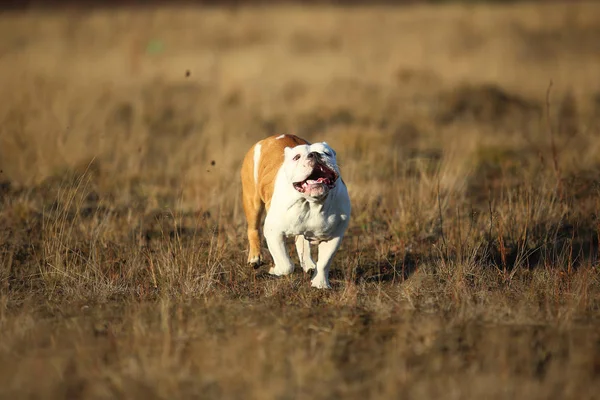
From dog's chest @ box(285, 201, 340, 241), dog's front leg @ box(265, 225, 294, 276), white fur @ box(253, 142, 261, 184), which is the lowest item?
dog's front leg @ box(265, 225, 294, 276)

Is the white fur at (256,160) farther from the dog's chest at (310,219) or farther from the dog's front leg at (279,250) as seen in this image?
the dog's chest at (310,219)

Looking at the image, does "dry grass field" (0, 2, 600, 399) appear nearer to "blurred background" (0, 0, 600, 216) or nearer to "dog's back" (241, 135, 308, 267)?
"blurred background" (0, 0, 600, 216)

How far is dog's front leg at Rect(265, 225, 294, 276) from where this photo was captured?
6828 mm

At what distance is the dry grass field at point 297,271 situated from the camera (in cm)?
526

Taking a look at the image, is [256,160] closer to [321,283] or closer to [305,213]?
[305,213]

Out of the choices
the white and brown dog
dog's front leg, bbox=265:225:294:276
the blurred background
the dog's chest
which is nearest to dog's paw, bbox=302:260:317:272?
the white and brown dog

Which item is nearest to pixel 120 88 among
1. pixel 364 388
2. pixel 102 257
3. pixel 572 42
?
pixel 102 257

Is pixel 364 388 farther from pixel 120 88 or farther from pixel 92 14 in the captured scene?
pixel 92 14

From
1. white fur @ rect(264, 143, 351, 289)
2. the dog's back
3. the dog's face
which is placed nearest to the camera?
the dog's face

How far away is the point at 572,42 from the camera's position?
27.2 meters

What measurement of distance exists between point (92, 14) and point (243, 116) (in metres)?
18.8

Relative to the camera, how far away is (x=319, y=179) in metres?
6.36

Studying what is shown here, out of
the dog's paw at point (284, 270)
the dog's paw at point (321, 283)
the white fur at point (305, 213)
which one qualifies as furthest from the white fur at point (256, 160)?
the dog's paw at point (321, 283)

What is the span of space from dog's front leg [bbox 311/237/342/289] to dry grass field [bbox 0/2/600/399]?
119 millimetres
